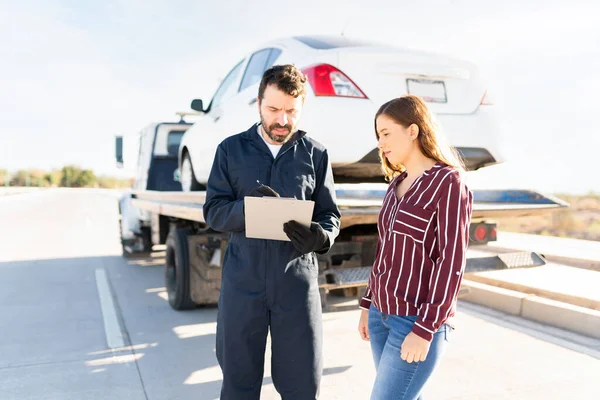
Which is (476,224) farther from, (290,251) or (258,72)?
(290,251)

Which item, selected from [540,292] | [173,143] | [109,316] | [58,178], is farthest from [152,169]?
[58,178]

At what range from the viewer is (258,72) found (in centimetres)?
527

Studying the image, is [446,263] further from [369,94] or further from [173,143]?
[173,143]

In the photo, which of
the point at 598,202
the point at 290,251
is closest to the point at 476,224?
the point at 290,251

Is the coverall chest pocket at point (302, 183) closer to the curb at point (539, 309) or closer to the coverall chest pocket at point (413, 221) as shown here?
the coverall chest pocket at point (413, 221)

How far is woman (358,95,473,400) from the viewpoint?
178 centimetres

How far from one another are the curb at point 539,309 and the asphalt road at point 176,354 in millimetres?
149

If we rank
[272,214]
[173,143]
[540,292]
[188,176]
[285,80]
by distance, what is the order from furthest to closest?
[173,143]
[188,176]
[540,292]
[285,80]
[272,214]

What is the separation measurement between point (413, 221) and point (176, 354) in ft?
10.4

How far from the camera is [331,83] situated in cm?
398

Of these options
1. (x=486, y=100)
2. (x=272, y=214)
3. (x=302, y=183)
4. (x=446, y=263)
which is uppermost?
(x=486, y=100)

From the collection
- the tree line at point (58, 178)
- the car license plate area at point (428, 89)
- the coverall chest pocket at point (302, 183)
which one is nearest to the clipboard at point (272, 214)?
the coverall chest pocket at point (302, 183)

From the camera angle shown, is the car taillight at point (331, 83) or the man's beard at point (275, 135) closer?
the man's beard at point (275, 135)

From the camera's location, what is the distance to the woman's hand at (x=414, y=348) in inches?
69.6
